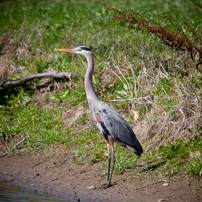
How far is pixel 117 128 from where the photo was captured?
203 inches

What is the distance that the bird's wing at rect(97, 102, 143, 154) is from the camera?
513 cm

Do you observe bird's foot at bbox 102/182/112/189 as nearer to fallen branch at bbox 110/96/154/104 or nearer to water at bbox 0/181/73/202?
water at bbox 0/181/73/202

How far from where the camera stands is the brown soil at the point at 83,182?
14.6 ft

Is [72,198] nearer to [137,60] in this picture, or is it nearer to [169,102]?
[169,102]

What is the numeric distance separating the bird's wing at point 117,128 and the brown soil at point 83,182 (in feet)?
1.57

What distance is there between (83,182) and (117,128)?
1.03 m

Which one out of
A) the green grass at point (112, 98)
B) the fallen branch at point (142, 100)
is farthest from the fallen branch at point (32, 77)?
the fallen branch at point (142, 100)

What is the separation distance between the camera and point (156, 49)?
7.33 metres

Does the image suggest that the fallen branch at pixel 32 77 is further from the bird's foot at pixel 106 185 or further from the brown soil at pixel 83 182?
the bird's foot at pixel 106 185

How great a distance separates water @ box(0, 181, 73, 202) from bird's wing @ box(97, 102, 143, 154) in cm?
129

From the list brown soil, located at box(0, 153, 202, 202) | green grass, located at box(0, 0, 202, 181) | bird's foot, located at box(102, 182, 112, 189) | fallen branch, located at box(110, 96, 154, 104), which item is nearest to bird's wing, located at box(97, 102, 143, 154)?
green grass, located at box(0, 0, 202, 181)

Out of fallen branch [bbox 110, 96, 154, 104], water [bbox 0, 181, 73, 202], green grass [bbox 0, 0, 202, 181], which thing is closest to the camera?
water [bbox 0, 181, 73, 202]

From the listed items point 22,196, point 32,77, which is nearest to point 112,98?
point 32,77

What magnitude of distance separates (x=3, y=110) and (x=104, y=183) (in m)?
3.76
